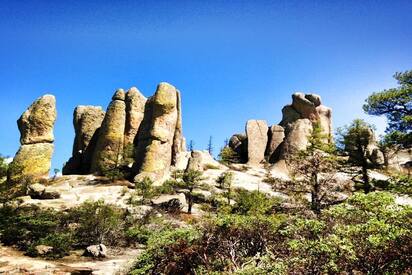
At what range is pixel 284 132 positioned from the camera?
63500 mm

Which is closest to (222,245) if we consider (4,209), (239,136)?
(4,209)

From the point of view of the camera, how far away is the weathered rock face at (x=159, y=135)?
45125mm

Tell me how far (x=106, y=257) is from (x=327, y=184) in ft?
53.2

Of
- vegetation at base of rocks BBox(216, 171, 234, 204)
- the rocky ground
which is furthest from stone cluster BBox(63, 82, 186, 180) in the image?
vegetation at base of rocks BBox(216, 171, 234, 204)

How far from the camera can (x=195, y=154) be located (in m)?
53.1

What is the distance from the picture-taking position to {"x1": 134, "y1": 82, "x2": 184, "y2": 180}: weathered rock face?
45125 millimetres

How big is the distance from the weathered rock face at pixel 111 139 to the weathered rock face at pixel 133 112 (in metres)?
0.75

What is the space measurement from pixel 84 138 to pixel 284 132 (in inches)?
1282

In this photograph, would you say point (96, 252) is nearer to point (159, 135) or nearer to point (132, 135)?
point (159, 135)

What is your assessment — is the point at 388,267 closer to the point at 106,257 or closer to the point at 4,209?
the point at 106,257

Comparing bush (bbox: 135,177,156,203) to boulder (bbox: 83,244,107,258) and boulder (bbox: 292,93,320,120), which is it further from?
boulder (bbox: 292,93,320,120)

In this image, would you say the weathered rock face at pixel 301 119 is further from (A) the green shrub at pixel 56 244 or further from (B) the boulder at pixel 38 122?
(A) the green shrub at pixel 56 244

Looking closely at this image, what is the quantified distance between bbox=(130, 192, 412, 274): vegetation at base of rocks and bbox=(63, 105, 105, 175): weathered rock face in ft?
138

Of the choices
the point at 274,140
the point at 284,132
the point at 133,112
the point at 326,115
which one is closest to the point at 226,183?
the point at 133,112
